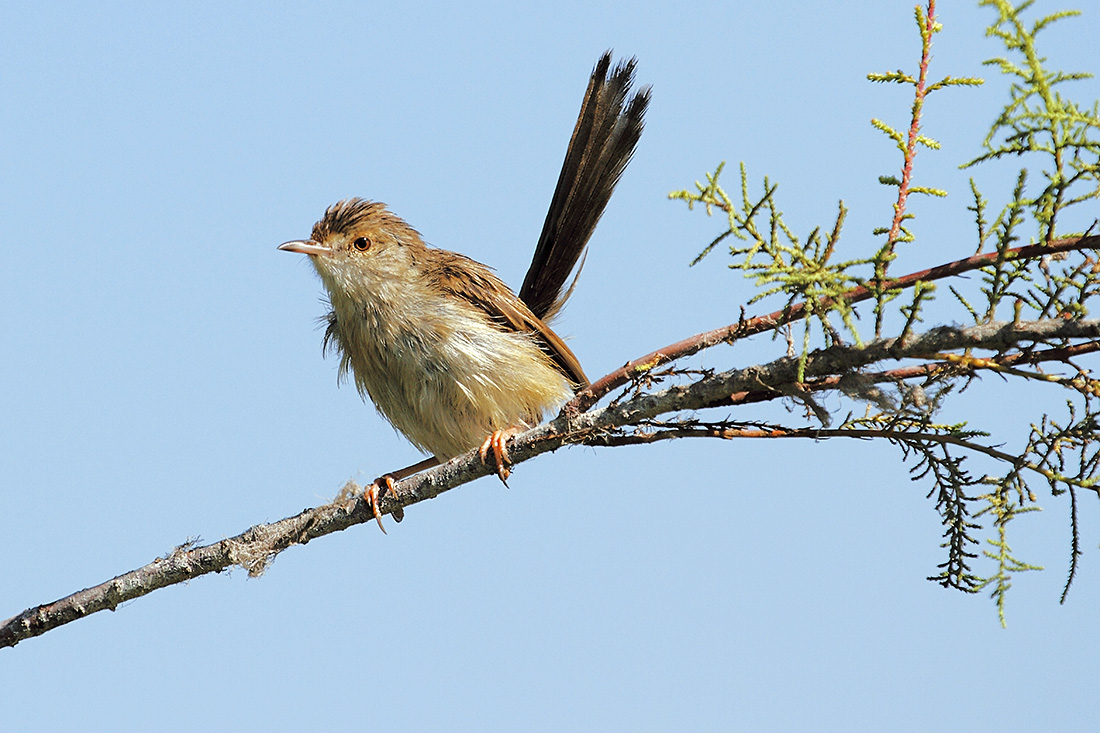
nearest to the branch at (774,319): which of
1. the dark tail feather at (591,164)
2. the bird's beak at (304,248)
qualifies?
the dark tail feather at (591,164)

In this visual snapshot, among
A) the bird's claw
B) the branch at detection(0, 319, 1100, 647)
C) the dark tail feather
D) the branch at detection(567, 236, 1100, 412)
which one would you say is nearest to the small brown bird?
the dark tail feather

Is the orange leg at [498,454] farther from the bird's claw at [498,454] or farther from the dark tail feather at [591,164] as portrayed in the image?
the dark tail feather at [591,164]

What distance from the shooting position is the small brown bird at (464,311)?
4.39 metres

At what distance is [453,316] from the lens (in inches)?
186

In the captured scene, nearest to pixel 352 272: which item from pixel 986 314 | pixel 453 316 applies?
pixel 453 316

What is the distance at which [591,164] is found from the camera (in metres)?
4.43

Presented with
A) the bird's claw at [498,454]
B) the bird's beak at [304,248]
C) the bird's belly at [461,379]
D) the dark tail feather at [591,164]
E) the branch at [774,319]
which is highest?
the bird's beak at [304,248]

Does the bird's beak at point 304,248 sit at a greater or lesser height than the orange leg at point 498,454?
greater

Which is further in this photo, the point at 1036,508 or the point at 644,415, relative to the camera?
the point at 644,415

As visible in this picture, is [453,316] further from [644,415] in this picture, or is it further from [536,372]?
[644,415]

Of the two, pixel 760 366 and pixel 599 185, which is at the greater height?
pixel 599 185

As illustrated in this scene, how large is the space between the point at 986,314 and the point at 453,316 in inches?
107

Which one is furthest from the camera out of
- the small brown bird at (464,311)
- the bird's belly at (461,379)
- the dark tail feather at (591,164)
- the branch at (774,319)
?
the bird's belly at (461,379)

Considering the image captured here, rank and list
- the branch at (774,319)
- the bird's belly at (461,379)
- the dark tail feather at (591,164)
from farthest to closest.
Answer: the bird's belly at (461,379) < the dark tail feather at (591,164) < the branch at (774,319)
